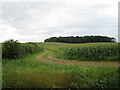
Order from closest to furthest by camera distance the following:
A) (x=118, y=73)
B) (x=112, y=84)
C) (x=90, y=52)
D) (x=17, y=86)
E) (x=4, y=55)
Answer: (x=17, y=86) < (x=112, y=84) < (x=118, y=73) < (x=4, y=55) < (x=90, y=52)

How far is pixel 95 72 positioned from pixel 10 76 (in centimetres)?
428

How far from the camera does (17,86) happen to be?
7383mm

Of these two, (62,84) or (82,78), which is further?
(82,78)

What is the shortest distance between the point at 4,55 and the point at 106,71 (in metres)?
12.4

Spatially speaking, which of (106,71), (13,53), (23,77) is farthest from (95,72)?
(13,53)

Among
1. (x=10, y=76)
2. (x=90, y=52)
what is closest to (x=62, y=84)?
(x=10, y=76)

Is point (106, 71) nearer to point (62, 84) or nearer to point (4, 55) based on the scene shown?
point (62, 84)

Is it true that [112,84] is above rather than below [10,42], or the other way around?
below

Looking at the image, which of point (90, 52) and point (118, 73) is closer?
point (118, 73)

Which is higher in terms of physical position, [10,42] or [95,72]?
[10,42]

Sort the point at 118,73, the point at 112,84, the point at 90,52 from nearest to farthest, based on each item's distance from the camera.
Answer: the point at 112,84 → the point at 118,73 → the point at 90,52

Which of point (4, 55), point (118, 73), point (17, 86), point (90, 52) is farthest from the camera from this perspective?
point (90, 52)

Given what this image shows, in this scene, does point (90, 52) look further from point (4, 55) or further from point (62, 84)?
point (62, 84)

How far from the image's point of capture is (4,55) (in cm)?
1834
